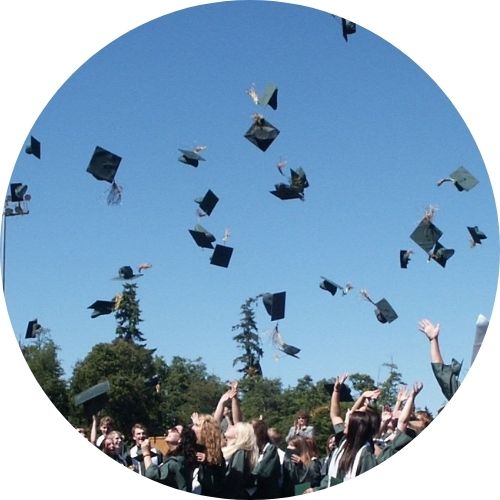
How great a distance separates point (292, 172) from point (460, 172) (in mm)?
836

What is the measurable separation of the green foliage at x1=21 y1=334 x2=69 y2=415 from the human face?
13.8 inches

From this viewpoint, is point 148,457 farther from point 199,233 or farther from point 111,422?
point 199,233

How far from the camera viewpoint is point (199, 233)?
164 inches

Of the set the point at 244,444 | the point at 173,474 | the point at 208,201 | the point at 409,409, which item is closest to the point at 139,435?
the point at 173,474

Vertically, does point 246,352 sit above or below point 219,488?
above

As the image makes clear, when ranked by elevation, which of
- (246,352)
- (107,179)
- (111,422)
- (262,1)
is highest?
(262,1)

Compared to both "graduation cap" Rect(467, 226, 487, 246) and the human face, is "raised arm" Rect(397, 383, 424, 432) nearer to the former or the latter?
"graduation cap" Rect(467, 226, 487, 246)

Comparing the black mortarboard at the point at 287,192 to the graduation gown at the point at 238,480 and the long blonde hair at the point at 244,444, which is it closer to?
the long blonde hair at the point at 244,444

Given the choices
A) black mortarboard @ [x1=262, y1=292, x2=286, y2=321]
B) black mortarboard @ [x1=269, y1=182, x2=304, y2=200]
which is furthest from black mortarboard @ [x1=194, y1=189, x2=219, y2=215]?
black mortarboard @ [x1=262, y1=292, x2=286, y2=321]

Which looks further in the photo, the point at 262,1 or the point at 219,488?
the point at 262,1

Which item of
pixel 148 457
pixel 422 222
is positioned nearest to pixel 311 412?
pixel 148 457

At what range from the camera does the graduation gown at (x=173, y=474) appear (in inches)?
151

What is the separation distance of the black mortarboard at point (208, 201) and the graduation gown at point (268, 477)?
125 centimetres

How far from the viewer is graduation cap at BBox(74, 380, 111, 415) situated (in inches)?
159
